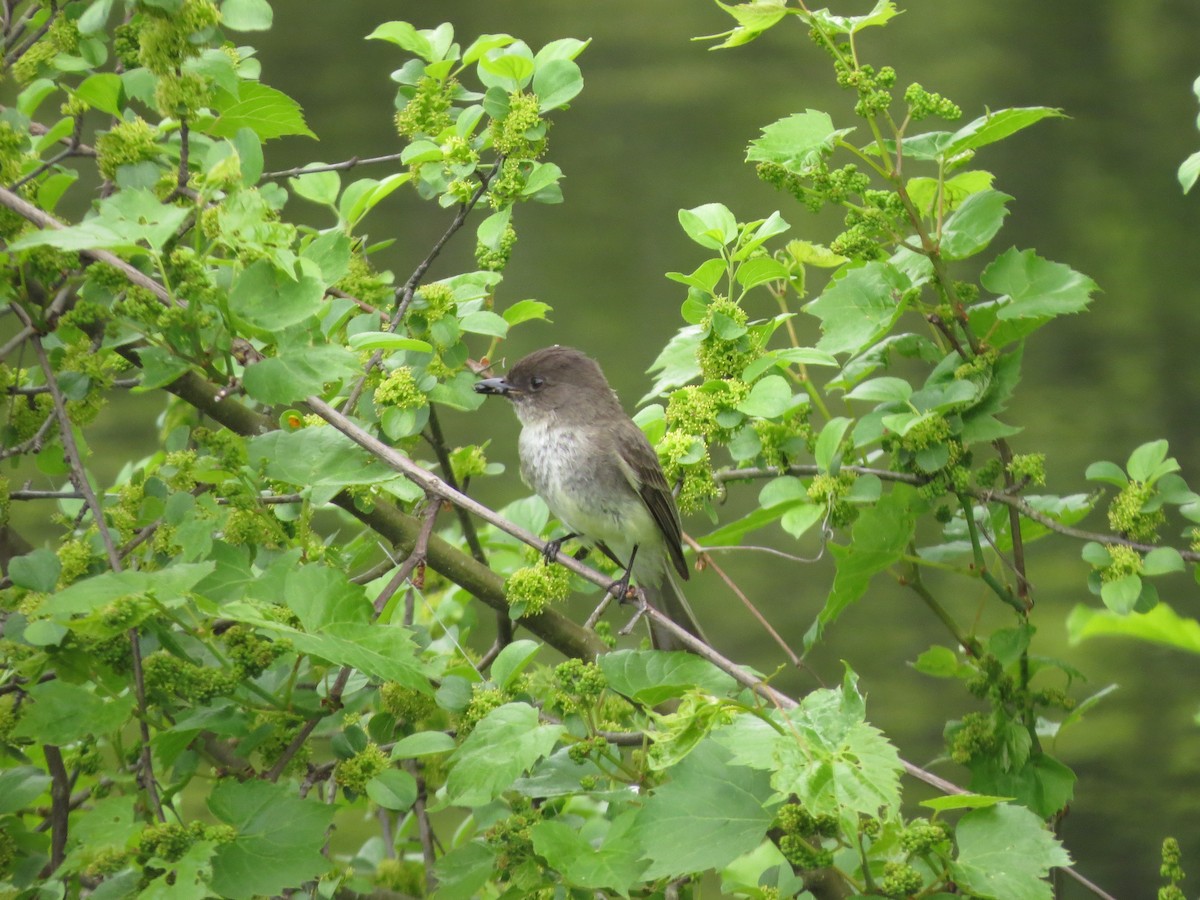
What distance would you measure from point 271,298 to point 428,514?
0.69 metres

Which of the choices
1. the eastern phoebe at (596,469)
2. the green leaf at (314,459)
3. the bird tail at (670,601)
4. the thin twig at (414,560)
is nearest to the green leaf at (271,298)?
the green leaf at (314,459)

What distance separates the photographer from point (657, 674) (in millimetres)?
2137

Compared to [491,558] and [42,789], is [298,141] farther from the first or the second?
[42,789]

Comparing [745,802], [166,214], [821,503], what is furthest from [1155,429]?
[166,214]

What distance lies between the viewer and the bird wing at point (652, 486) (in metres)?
3.50

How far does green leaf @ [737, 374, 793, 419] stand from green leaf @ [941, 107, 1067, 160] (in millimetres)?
453

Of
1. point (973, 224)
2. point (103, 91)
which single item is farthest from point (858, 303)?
point (103, 91)

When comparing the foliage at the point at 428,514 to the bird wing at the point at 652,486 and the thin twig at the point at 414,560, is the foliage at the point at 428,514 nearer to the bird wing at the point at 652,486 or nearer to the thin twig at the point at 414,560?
the thin twig at the point at 414,560

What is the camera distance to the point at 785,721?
1796mm

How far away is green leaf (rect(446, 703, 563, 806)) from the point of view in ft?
6.23

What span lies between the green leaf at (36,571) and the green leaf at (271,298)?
487 mm

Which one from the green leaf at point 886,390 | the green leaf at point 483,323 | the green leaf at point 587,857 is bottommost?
the green leaf at point 587,857

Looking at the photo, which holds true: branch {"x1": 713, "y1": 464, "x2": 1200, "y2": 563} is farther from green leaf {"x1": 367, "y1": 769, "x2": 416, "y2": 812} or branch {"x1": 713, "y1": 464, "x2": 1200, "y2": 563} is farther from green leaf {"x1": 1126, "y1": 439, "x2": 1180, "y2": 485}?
green leaf {"x1": 367, "y1": 769, "x2": 416, "y2": 812}

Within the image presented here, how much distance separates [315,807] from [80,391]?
0.77 metres
